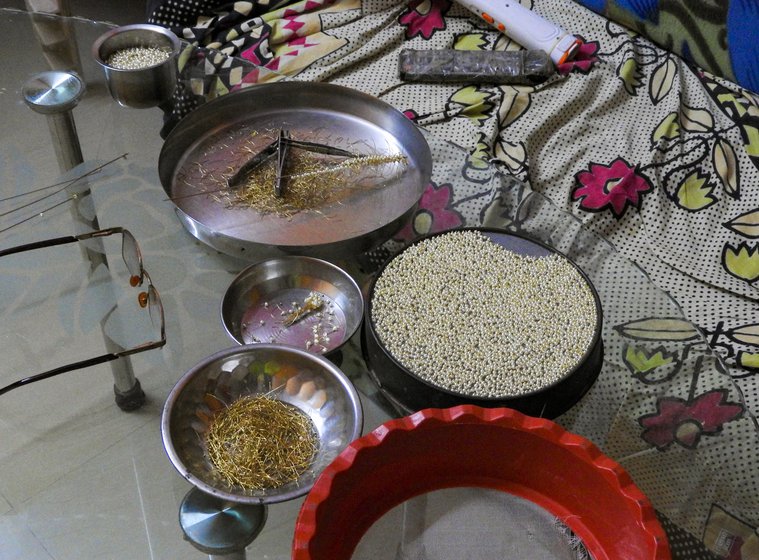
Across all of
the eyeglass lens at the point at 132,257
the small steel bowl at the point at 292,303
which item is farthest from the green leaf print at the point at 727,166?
the eyeglass lens at the point at 132,257

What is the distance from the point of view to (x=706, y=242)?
1.28m

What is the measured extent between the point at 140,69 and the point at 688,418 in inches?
32.6

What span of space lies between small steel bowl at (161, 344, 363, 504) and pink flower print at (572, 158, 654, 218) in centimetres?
64

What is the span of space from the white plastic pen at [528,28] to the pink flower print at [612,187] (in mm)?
291

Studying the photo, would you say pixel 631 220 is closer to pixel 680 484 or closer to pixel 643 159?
pixel 643 159

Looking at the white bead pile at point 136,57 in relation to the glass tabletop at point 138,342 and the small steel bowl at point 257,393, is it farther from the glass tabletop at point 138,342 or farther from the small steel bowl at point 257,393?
the small steel bowl at point 257,393

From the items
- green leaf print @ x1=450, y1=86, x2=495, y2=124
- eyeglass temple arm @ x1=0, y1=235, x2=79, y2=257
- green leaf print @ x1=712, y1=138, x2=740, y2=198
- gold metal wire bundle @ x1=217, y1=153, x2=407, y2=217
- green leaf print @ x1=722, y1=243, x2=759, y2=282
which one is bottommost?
green leaf print @ x1=722, y1=243, x2=759, y2=282

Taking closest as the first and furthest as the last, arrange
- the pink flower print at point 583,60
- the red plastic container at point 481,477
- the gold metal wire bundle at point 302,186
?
the red plastic container at point 481,477 → the gold metal wire bundle at point 302,186 → the pink flower print at point 583,60

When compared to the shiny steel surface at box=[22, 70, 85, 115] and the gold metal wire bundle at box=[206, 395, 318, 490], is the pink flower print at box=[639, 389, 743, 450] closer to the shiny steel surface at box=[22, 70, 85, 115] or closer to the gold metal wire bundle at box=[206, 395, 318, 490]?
the gold metal wire bundle at box=[206, 395, 318, 490]

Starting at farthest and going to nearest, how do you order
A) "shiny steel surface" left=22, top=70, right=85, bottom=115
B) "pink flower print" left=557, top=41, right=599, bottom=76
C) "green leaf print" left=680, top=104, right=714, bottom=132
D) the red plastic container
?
"pink flower print" left=557, top=41, right=599, bottom=76 → "green leaf print" left=680, top=104, right=714, bottom=132 → "shiny steel surface" left=22, top=70, right=85, bottom=115 → the red plastic container

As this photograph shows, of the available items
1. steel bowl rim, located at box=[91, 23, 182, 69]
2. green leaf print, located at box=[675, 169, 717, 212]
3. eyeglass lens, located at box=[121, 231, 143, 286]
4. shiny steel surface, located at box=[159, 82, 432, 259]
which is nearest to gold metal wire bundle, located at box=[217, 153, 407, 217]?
shiny steel surface, located at box=[159, 82, 432, 259]

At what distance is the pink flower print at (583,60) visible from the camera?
1.51 metres

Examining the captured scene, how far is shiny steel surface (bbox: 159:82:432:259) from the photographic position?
0.97 metres

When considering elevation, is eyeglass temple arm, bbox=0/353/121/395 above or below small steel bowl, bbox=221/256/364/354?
below
